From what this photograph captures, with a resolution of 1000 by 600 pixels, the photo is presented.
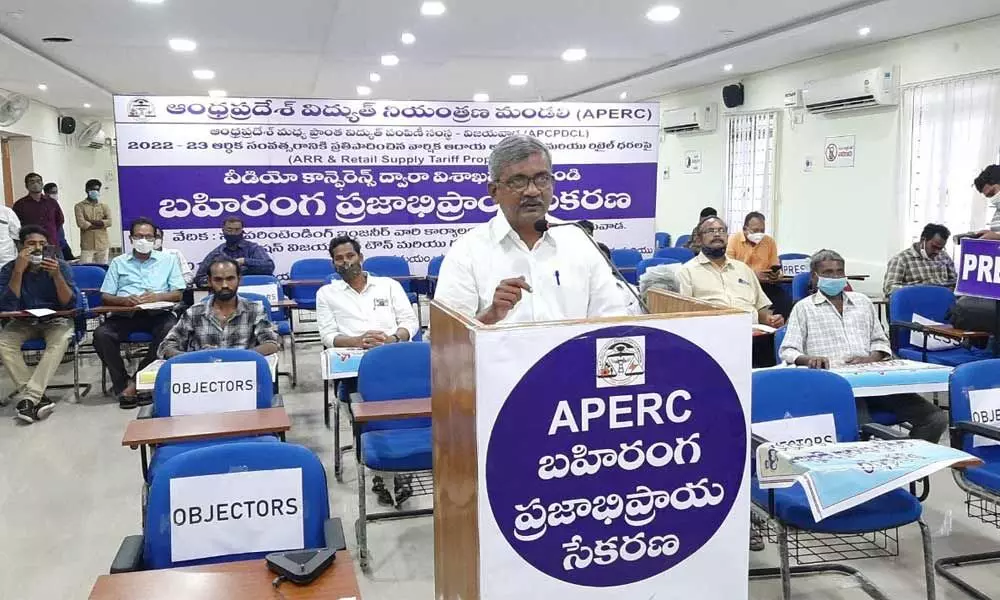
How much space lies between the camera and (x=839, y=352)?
383 centimetres

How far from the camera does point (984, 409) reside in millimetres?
2934

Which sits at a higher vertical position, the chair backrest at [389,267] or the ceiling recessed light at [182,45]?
the ceiling recessed light at [182,45]

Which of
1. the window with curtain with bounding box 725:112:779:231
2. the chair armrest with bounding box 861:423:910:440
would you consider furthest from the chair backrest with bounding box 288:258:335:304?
the window with curtain with bounding box 725:112:779:231

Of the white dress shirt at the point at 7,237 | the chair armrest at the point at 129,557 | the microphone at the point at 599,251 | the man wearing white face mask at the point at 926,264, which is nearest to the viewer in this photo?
the microphone at the point at 599,251

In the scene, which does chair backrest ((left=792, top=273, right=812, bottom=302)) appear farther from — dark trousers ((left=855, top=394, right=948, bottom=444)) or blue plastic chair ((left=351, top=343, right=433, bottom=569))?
blue plastic chair ((left=351, top=343, right=433, bottom=569))

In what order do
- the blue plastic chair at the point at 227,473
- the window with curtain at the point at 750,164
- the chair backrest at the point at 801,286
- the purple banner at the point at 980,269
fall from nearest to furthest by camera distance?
1. the blue plastic chair at the point at 227,473
2. the purple banner at the point at 980,269
3. the chair backrest at the point at 801,286
4. the window with curtain at the point at 750,164

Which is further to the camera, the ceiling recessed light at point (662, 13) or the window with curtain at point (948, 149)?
the window with curtain at point (948, 149)

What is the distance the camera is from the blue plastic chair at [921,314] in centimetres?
488

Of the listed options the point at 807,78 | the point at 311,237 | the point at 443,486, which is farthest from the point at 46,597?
the point at 807,78

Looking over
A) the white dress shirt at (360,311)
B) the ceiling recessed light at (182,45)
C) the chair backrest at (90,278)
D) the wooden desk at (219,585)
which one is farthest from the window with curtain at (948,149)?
the chair backrest at (90,278)

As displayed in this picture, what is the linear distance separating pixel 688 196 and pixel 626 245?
13.8ft

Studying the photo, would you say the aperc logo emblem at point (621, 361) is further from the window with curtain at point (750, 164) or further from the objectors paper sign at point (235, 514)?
the window with curtain at point (750, 164)

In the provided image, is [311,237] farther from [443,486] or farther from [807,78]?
[443,486]

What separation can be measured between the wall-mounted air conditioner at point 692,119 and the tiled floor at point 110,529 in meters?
7.88
